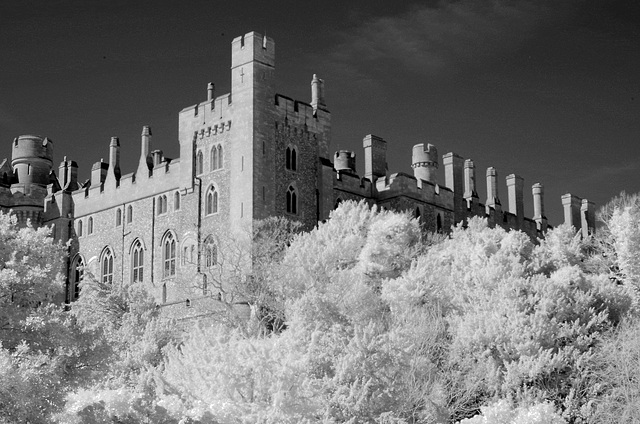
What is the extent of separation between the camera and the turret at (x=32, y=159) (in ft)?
206

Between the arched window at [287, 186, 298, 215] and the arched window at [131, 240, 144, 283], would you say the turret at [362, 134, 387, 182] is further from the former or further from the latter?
the arched window at [131, 240, 144, 283]

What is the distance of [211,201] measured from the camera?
5078 centimetres

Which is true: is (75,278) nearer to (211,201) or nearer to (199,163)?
(199,163)

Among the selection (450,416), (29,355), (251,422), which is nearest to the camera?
(29,355)

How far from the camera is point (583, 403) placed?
33688 millimetres

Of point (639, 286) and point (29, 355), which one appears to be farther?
point (639, 286)

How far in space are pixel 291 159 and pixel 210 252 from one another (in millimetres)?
5796

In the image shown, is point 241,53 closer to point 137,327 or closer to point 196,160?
point 196,160

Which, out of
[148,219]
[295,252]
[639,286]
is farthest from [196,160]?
[639,286]

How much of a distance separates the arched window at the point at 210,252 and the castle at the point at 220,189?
0.06 metres

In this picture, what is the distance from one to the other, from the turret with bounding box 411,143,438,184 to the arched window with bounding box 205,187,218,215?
45.3 feet

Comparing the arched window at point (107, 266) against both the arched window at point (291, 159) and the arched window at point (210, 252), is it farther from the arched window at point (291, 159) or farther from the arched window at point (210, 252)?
the arched window at point (291, 159)

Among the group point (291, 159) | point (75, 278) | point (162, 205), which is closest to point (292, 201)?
point (291, 159)

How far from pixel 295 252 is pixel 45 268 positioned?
842 inches
